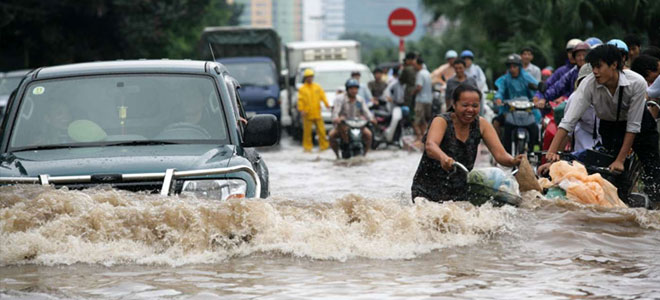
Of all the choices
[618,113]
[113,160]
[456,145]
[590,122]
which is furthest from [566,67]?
[113,160]

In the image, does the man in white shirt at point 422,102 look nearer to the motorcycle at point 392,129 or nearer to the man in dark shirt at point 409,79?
the motorcycle at point 392,129

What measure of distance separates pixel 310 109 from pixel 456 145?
16.8 metres

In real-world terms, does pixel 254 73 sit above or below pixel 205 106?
below

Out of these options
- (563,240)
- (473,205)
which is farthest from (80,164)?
(563,240)

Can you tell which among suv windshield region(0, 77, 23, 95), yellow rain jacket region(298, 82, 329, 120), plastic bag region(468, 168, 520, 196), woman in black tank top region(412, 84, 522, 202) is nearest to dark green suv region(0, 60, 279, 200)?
woman in black tank top region(412, 84, 522, 202)

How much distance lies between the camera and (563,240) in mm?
9109

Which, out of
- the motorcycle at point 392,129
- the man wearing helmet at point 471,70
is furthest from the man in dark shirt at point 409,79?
the man wearing helmet at point 471,70

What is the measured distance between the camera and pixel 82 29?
46.8 m

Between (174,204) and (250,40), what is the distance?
30614 mm

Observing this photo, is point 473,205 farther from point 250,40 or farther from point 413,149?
point 250,40

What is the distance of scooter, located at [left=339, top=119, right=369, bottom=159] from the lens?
21.9m

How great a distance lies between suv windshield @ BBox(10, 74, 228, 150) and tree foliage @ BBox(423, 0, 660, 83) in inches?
649

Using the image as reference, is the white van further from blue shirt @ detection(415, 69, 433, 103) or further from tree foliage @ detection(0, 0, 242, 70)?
tree foliage @ detection(0, 0, 242, 70)

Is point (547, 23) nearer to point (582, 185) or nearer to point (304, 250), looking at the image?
point (582, 185)
